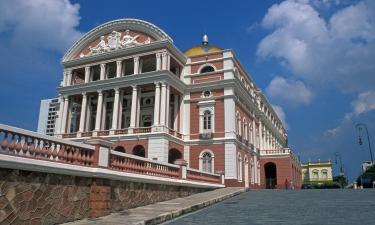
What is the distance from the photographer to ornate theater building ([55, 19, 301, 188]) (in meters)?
29.2

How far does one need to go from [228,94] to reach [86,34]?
15152mm

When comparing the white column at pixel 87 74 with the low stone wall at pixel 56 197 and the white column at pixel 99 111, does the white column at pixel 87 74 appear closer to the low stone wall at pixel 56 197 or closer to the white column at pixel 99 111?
the white column at pixel 99 111

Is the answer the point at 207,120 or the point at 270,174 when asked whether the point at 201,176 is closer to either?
the point at 207,120

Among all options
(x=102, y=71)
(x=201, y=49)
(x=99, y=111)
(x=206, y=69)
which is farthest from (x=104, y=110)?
(x=201, y=49)

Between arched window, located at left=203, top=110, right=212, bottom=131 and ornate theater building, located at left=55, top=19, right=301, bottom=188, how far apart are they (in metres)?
0.09

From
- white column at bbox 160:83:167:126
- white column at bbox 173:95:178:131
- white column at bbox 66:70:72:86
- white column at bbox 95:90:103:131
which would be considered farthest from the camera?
white column at bbox 66:70:72:86

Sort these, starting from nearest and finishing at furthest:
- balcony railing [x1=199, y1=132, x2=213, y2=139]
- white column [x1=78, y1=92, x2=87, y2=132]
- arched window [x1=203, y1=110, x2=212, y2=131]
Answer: balcony railing [x1=199, y1=132, x2=213, y2=139] → arched window [x1=203, y1=110, x2=212, y2=131] → white column [x1=78, y1=92, x2=87, y2=132]

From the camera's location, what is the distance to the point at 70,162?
10.9m

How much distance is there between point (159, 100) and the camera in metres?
28.9

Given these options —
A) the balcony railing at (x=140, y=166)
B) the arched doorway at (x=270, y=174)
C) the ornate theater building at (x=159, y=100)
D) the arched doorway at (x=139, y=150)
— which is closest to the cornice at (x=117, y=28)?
the ornate theater building at (x=159, y=100)

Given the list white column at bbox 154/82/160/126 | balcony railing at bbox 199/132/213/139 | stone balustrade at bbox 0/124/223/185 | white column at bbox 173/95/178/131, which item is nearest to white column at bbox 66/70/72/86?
white column at bbox 154/82/160/126

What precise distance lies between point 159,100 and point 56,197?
1908 centimetres

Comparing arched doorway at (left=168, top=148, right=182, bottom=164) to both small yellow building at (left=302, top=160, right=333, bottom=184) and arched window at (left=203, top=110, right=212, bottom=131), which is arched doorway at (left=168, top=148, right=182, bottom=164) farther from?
small yellow building at (left=302, top=160, right=333, bottom=184)

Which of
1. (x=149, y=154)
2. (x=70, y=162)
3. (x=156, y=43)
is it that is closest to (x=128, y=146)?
(x=149, y=154)
